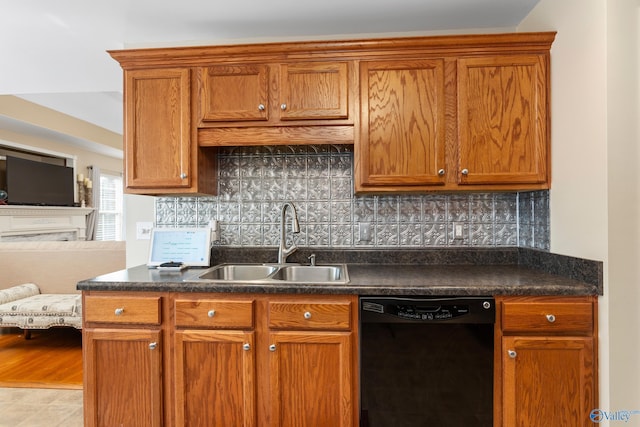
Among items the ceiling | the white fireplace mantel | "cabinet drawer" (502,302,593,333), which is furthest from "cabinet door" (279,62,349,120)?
the white fireplace mantel

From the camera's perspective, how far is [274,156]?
2.28 metres

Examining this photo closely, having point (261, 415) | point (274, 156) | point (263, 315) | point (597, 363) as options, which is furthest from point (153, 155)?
point (597, 363)

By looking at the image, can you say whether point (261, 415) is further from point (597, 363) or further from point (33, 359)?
point (33, 359)

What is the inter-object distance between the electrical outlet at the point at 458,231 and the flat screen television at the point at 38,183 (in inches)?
233

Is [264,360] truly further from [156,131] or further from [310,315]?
[156,131]

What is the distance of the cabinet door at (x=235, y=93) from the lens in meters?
1.93

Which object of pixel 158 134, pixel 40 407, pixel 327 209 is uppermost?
pixel 158 134

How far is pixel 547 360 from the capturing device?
5.04ft

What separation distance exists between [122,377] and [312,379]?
0.91 m

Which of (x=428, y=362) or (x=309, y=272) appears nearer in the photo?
(x=428, y=362)

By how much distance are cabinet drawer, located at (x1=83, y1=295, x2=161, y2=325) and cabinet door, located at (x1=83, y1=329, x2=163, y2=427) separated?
5 cm

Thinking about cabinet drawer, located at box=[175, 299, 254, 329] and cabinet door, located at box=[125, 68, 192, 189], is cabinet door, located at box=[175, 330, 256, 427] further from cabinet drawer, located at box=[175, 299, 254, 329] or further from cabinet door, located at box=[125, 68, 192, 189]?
cabinet door, located at box=[125, 68, 192, 189]

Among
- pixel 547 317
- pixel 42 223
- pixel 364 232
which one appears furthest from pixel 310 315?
pixel 42 223

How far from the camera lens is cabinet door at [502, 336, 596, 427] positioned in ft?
5.00
